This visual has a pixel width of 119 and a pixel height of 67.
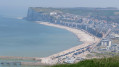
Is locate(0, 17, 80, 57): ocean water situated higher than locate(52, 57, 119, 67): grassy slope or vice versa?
locate(52, 57, 119, 67): grassy slope

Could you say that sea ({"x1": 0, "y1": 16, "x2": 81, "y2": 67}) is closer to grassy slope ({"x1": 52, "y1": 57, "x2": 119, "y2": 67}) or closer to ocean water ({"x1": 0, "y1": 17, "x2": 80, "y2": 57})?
ocean water ({"x1": 0, "y1": 17, "x2": 80, "y2": 57})

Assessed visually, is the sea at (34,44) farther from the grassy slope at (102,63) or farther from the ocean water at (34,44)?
the grassy slope at (102,63)

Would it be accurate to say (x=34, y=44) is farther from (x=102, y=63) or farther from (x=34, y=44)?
(x=102, y=63)

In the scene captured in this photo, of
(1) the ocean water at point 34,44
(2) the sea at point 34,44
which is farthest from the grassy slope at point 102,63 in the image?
(1) the ocean water at point 34,44

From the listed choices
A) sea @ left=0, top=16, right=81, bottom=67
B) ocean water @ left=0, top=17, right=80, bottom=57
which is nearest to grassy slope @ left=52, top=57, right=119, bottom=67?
sea @ left=0, top=16, right=81, bottom=67

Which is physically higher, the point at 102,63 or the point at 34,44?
the point at 102,63

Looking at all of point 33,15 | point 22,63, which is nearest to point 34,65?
point 22,63

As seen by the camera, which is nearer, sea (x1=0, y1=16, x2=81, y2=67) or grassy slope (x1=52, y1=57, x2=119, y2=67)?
grassy slope (x1=52, y1=57, x2=119, y2=67)

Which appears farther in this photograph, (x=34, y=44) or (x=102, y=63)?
(x=34, y=44)

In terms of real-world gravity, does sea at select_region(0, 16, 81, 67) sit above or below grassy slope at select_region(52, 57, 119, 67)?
below

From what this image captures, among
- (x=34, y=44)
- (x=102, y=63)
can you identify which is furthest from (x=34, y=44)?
(x=102, y=63)

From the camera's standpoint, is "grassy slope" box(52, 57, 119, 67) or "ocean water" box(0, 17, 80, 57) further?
"ocean water" box(0, 17, 80, 57)
